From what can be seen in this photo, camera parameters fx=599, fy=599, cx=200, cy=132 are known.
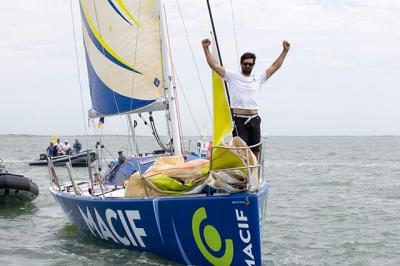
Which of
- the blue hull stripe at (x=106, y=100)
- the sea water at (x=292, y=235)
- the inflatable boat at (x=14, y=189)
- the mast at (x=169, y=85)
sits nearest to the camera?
the sea water at (x=292, y=235)

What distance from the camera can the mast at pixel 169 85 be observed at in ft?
33.6

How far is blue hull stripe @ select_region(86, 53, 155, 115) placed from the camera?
10797 millimetres

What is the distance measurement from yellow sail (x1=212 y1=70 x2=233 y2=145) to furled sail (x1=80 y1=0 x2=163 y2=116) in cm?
378

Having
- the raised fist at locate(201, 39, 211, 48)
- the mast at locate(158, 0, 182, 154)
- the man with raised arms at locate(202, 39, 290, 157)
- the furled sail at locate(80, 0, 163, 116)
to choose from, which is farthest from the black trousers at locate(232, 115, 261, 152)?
the furled sail at locate(80, 0, 163, 116)

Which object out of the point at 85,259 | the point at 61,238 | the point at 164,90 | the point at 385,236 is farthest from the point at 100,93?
the point at 385,236

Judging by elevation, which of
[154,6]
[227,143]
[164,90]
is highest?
[154,6]

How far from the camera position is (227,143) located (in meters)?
7.22

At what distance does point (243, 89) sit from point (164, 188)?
63.5 inches

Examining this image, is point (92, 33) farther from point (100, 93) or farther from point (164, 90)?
point (164, 90)

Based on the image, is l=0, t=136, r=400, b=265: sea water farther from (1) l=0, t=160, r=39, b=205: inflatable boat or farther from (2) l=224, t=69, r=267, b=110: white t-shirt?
(2) l=224, t=69, r=267, b=110: white t-shirt

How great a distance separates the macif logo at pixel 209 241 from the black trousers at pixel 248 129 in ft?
3.60

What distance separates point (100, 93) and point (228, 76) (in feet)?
16.1

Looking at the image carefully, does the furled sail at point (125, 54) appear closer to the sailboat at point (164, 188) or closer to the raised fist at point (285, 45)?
the sailboat at point (164, 188)

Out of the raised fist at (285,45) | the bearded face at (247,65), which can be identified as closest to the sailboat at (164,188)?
the bearded face at (247,65)
